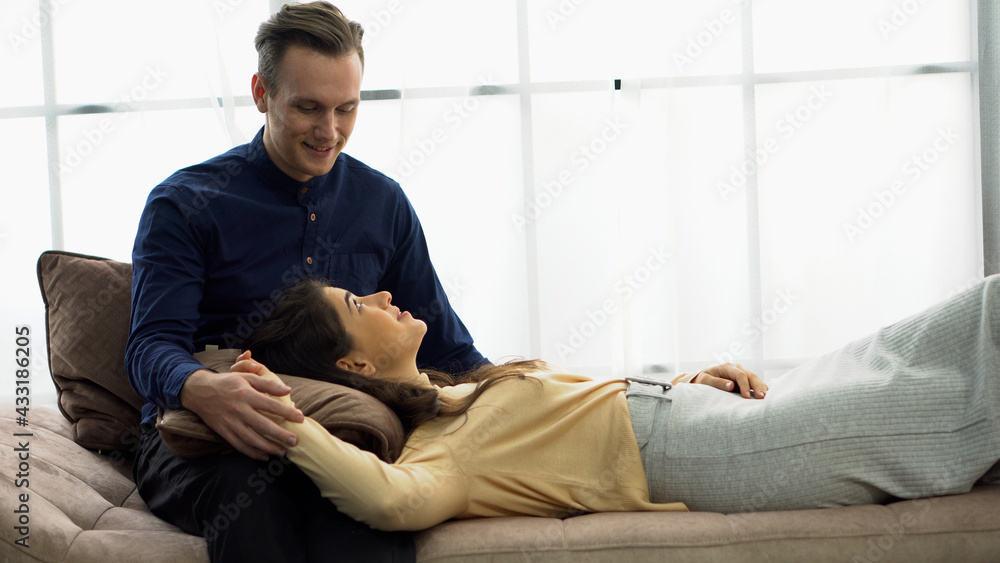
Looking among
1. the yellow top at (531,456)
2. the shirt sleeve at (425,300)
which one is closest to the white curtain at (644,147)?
the shirt sleeve at (425,300)

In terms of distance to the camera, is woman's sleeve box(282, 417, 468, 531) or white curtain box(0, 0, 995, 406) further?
white curtain box(0, 0, 995, 406)

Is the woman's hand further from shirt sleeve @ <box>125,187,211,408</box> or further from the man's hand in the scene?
shirt sleeve @ <box>125,187,211,408</box>

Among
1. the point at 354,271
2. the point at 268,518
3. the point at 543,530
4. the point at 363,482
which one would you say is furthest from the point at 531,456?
the point at 354,271

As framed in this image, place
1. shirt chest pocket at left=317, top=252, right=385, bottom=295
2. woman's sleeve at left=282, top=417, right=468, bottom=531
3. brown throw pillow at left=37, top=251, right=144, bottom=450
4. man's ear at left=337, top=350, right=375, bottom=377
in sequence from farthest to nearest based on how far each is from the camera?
1. shirt chest pocket at left=317, top=252, right=385, bottom=295
2. brown throw pillow at left=37, top=251, right=144, bottom=450
3. man's ear at left=337, top=350, right=375, bottom=377
4. woman's sleeve at left=282, top=417, right=468, bottom=531

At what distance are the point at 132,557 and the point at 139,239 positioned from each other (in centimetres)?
69

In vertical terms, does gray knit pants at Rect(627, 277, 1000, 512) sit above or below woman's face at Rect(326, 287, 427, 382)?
below

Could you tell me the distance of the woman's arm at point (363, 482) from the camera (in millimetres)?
1141

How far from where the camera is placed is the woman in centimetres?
120

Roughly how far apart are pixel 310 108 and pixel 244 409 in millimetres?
781

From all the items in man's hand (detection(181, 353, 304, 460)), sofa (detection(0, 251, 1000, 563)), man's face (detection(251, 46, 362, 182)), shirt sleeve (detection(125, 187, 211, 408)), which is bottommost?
sofa (detection(0, 251, 1000, 563))

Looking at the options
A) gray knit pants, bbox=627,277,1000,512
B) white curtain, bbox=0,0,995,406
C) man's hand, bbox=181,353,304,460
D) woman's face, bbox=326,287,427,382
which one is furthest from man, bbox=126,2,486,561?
white curtain, bbox=0,0,995,406

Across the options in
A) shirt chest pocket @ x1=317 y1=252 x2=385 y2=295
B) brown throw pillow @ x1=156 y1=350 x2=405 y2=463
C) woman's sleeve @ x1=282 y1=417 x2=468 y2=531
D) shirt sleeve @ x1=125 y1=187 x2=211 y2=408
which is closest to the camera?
woman's sleeve @ x1=282 y1=417 x2=468 y2=531

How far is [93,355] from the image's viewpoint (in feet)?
5.51

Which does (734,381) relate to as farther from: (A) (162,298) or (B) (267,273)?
(A) (162,298)
